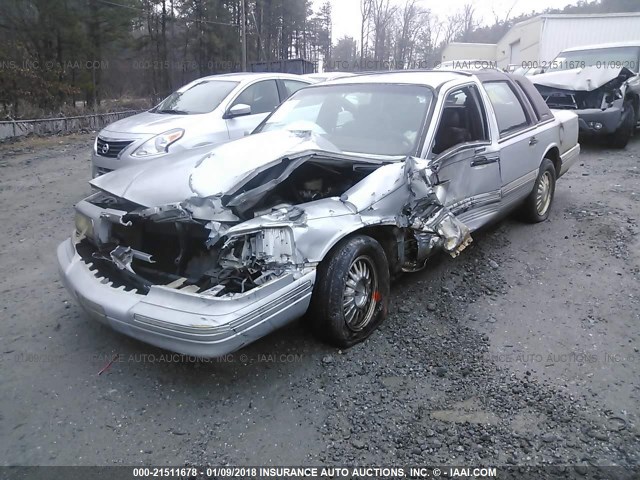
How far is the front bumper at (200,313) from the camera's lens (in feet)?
7.95

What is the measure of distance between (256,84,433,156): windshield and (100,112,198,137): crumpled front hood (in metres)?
2.35

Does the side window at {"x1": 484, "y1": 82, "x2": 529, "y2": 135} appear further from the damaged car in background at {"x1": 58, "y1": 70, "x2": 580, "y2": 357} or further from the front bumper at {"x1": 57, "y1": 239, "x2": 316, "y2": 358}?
the front bumper at {"x1": 57, "y1": 239, "x2": 316, "y2": 358}

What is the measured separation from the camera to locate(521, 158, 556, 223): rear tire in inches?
206

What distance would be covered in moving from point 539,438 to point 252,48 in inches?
1536

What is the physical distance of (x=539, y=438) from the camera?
7.93ft

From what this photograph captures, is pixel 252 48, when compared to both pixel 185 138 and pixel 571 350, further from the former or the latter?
pixel 571 350

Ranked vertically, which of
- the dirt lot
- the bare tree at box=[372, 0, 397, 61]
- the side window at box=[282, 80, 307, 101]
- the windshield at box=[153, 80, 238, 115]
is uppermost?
the bare tree at box=[372, 0, 397, 61]

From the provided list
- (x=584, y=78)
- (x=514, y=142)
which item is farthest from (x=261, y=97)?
(x=584, y=78)

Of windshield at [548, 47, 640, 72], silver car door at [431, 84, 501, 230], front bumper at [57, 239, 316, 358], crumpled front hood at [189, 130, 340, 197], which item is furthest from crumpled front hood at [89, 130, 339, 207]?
windshield at [548, 47, 640, 72]

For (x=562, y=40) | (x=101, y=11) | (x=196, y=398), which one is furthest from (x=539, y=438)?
(x=101, y=11)

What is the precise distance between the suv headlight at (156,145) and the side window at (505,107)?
3804 mm

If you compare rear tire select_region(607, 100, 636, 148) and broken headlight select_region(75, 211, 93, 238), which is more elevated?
rear tire select_region(607, 100, 636, 148)

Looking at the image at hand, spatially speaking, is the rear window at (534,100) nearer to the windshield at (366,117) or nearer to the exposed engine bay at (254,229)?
the windshield at (366,117)

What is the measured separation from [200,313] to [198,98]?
5.50 metres
